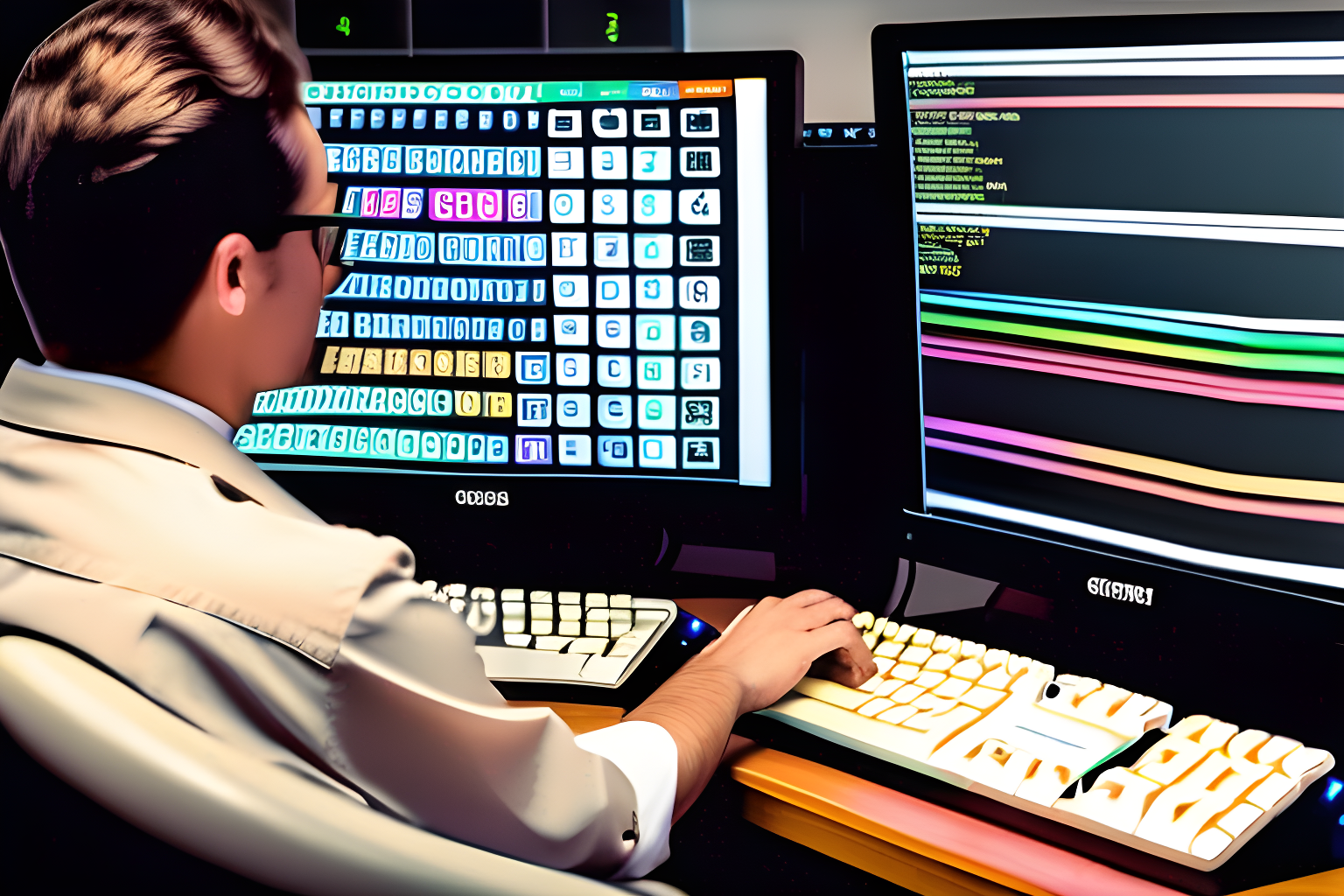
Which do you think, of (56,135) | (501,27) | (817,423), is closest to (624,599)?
(817,423)

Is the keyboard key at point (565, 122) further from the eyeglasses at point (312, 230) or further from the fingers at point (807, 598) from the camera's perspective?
the fingers at point (807, 598)

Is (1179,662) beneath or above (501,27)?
beneath

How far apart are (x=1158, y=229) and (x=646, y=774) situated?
56cm

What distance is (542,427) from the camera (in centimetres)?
108

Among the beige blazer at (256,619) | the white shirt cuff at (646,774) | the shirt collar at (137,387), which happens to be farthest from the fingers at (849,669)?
the shirt collar at (137,387)

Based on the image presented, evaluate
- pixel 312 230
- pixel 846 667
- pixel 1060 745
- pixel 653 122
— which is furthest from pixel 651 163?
pixel 1060 745

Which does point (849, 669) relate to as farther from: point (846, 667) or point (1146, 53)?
point (1146, 53)

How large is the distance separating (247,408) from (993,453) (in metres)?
0.62

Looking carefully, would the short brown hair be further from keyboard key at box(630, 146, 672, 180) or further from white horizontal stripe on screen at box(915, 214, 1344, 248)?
white horizontal stripe on screen at box(915, 214, 1344, 248)

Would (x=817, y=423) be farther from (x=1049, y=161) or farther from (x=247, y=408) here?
(x=247, y=408)

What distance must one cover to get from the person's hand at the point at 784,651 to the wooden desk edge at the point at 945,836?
6 cm

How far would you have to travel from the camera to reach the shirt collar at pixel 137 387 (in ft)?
1.97

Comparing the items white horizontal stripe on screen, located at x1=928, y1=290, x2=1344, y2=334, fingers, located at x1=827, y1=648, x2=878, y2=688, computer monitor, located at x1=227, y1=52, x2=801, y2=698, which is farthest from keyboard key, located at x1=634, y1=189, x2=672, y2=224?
fingers, located at x1=827, y1=648, x2=878, y2=688

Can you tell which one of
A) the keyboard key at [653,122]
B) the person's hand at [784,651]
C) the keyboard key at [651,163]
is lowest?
the person's hand at [784,651]
